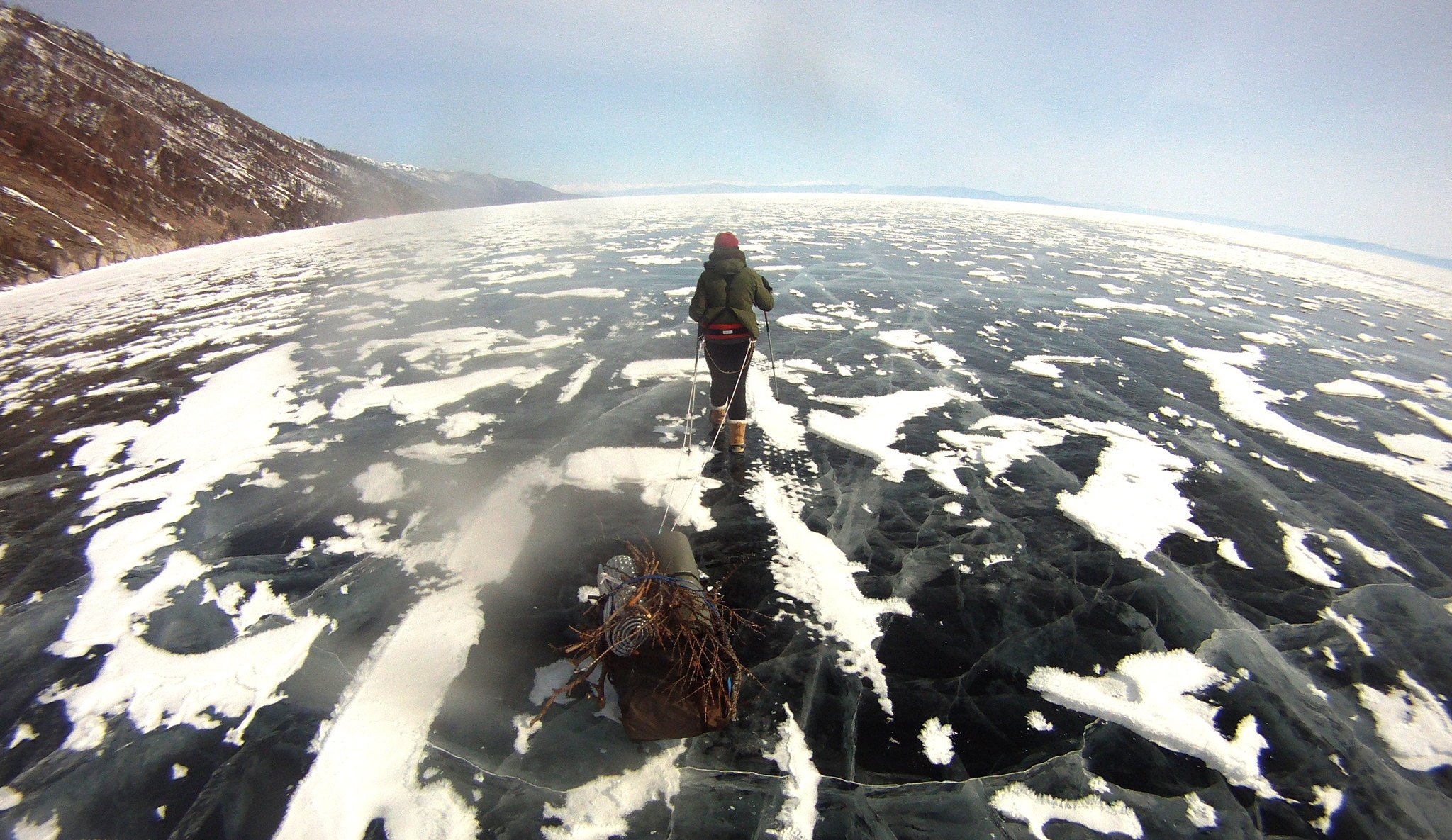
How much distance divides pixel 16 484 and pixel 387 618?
4695 millimetres

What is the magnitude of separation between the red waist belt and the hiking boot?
89cm

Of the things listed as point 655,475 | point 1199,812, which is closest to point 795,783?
point 1199,812

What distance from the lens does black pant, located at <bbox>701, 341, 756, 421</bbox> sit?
4.90 metres

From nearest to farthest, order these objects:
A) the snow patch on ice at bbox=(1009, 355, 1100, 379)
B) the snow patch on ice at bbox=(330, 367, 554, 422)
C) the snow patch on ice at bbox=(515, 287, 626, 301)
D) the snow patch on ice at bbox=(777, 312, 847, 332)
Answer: the snow patch on ice at bbox=(330, 367, 554, 422)
the snow patch on ice at bbox=(1009, 355, 1100, 379)
the snow patch on ice at bbox=(777, 312, 847, 332)
the snow patch on ice at bbox=(515, 287, 626, 301)

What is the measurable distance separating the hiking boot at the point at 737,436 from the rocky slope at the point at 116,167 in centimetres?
2362

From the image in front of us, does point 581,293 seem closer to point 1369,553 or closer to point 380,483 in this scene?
point 380,483

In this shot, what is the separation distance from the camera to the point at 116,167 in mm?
24641

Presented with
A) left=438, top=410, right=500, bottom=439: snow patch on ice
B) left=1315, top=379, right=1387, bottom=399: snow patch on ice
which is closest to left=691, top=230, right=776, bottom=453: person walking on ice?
left=438, top=410, right=500, bottom=439: snow patch on ice

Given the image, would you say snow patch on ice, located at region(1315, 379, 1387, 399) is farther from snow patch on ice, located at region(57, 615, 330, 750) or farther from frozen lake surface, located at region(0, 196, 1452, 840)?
snow patch on ice, located at region(57, 615, 330, 750)

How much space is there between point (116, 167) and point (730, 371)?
36.8m

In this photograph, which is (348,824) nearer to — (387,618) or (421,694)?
(421,694)

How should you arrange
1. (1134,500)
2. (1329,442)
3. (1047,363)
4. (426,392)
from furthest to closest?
(1047,363)
(426,392)
(1329,442)
(1134,500)

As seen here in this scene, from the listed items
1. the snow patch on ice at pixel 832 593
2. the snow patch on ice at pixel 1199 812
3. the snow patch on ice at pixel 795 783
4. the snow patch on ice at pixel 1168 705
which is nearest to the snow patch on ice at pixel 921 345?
the snow patch on ice at pixel 832 593

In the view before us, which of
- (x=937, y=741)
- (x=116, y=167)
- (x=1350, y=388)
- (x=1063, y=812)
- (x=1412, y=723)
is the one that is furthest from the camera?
(x=116, y=167)
